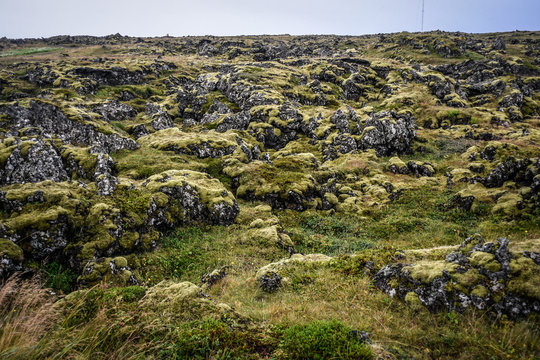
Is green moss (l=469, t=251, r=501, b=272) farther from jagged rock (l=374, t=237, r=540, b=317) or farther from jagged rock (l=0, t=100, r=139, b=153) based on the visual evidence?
jagged rock (l=0, t=100, r=139, b=153)

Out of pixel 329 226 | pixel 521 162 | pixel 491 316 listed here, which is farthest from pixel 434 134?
pixel 491 316

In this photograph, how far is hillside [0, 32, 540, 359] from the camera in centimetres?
602

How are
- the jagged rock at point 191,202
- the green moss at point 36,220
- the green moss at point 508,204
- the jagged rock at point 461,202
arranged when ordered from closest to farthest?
the green moss at point 36,220 < the green moss at point 508,204 < the jagged rock at point 191,202 < the jagged rock at point 461,202

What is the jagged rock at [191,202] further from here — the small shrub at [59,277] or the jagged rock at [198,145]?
the jagged rock at [198,145]

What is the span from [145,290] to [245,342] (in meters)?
3.96

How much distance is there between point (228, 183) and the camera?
28.2 m

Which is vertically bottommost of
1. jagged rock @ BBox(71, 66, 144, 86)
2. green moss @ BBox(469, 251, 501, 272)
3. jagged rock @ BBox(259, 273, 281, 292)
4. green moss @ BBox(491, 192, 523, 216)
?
jagged rock @ BBox(259, 273, 281, 292)

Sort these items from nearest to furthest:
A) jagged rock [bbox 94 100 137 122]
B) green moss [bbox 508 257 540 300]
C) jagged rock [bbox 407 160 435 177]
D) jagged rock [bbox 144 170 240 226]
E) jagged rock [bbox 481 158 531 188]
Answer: green moss [bbox 508 257 540 300] → jagged rock [bbox 144 170 240 226] → jagged rock [bbox 481 158 531 188] → jagged rock [bbox 407 160 435 177] → jagged rock [bbox 94 100 137 122]

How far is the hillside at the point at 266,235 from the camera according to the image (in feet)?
19.7

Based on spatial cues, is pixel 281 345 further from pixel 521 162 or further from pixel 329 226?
pixel 521 162

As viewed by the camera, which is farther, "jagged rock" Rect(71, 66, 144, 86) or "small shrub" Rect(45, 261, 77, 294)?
"jagged rock" Rect(71, 66, 144, 86)

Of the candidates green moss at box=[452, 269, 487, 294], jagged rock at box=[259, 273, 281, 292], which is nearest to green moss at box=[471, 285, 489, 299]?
green moss at box=[452, 269, 487, 294]

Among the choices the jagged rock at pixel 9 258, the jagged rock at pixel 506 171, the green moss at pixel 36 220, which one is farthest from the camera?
the jagged rock at pixel 506 171

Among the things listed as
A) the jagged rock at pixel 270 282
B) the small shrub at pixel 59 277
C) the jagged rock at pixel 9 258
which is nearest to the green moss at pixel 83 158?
the small shrub at pixel 59 277
